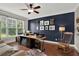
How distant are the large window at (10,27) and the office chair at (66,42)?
0.89m

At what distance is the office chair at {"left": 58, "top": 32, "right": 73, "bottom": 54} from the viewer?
228 centimetres

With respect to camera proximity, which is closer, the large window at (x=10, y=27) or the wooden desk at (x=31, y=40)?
the large window at (x=10, y=27)

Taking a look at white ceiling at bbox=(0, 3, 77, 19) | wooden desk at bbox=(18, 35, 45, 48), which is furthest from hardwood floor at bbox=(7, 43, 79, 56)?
white ceiling at bbox=(0, 3, 77, 19)

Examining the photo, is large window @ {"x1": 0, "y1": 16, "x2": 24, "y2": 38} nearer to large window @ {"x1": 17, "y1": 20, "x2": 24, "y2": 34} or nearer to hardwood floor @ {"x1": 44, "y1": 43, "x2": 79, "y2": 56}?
→ large window @ {"x1": 17, "y1": 20, "x2": 24, "y2": 34}

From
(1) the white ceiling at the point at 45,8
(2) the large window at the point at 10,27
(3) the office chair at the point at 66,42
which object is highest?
(1) the white ceiling at the point at 45,8

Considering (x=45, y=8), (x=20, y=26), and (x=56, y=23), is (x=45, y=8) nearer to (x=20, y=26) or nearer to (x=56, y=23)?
(x=56, y=23)

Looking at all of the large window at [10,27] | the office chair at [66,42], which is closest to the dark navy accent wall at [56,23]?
the office chair at [66,42]

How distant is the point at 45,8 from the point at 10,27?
83 cm

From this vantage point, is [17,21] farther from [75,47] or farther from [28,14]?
[75,47]

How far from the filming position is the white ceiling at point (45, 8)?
2.23 metres

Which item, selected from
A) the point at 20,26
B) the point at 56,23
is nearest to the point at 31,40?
the point at 20,26

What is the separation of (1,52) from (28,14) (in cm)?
94

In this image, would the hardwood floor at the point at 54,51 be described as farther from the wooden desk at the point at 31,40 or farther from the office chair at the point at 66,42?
the wooden desk at the point at 31,40

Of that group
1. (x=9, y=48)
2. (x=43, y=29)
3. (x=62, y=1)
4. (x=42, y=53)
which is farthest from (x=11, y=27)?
(x=62, y=1)
